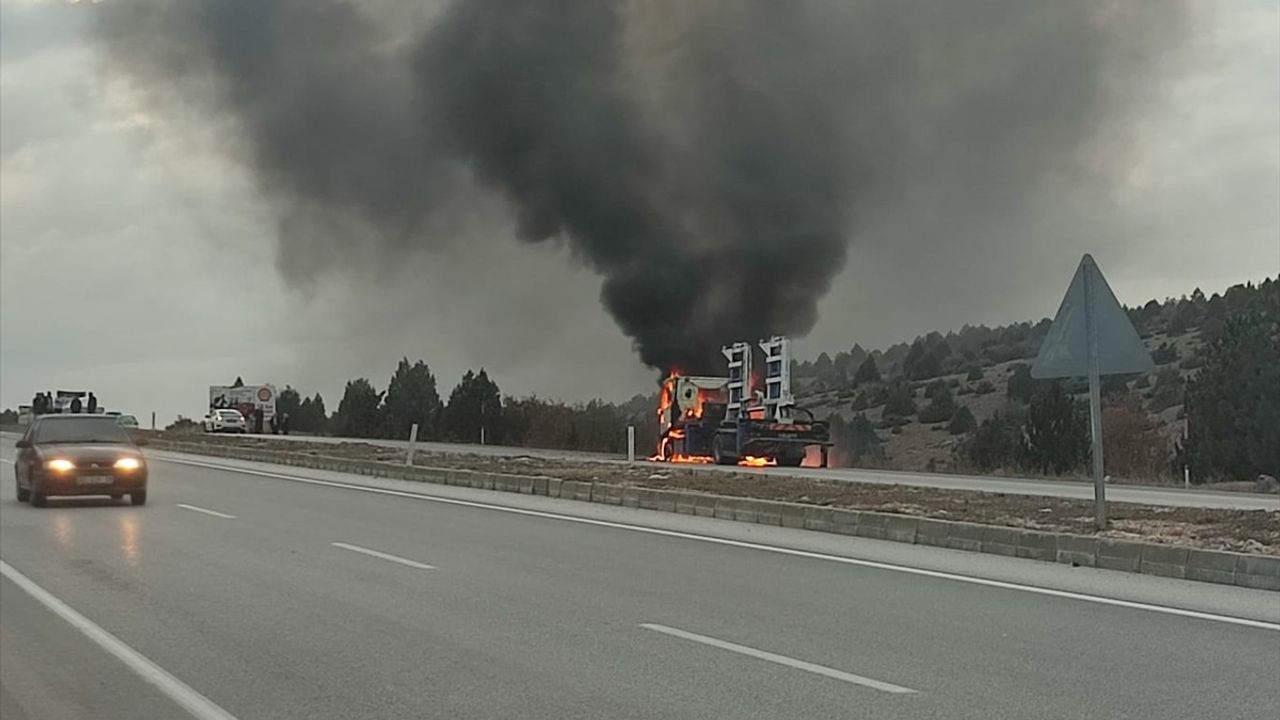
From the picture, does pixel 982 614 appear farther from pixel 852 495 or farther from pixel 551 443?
pixel 551 443

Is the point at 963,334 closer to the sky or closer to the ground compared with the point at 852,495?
closer to the sky

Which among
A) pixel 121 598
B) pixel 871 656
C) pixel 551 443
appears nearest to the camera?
pixel 871 656

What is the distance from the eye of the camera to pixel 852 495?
2106 cm

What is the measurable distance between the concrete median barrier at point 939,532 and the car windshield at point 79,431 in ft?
23.2

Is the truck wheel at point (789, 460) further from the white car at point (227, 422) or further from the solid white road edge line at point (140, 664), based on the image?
the white car at point (227, 422)

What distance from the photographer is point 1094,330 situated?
14.6m

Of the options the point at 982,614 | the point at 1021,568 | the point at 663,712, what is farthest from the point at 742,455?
the point at 663,712

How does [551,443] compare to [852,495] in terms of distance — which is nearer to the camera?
[852,495]

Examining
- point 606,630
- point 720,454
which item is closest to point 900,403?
point 720,454

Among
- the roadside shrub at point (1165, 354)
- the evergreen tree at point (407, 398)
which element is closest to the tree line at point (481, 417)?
the evergreen tree at point (407, 398)

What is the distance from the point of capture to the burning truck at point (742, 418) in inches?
1348

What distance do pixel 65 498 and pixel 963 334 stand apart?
3575 inches

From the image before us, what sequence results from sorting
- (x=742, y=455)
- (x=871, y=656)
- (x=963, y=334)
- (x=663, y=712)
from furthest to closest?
(x=963, y=334)
(x=742, y=455)
(x=871, y=656)
(x=663, y=712)

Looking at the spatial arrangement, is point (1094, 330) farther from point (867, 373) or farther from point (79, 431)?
point (867, 373)
